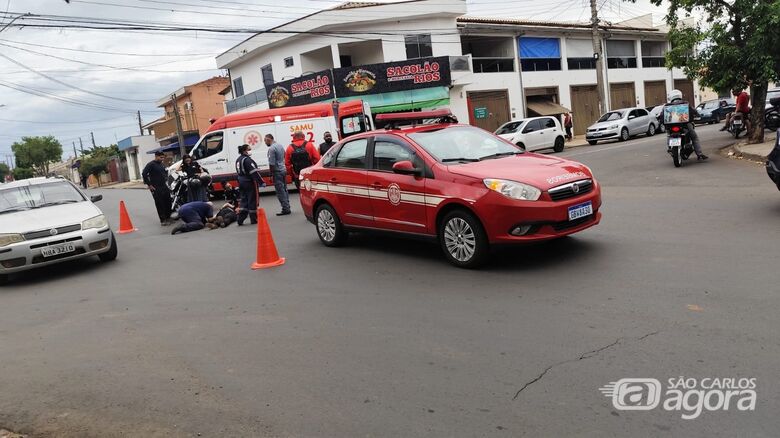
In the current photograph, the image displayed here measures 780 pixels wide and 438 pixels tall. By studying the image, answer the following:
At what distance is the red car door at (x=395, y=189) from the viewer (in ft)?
22.6

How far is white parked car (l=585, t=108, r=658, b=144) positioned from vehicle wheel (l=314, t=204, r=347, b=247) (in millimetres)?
20791

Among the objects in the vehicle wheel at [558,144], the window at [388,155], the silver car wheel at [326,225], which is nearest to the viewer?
the window at [388,155]

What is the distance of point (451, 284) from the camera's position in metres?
6.00

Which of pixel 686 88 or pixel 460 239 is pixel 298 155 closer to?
pixel 460 239

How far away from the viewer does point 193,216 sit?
1238 centimetres

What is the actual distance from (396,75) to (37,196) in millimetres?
20980

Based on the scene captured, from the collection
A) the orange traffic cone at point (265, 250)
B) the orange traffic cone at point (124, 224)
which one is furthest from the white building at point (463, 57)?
the orange traffic cone at point (265, 250)

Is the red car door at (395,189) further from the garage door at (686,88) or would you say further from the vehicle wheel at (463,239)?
the garage door at (686,88)

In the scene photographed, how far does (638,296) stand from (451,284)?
1779 mm

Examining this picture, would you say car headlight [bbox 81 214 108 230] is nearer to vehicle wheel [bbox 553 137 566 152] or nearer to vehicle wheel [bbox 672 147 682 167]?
vehicle wheel [bbox 672 147 682 167]

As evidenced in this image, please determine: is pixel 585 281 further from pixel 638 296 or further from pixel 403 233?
pixel 403 233

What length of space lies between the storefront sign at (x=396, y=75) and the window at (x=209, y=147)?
11451 millimetres

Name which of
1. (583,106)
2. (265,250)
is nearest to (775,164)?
(265,250)

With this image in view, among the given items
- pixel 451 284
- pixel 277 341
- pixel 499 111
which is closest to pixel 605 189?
pixel 451 284
